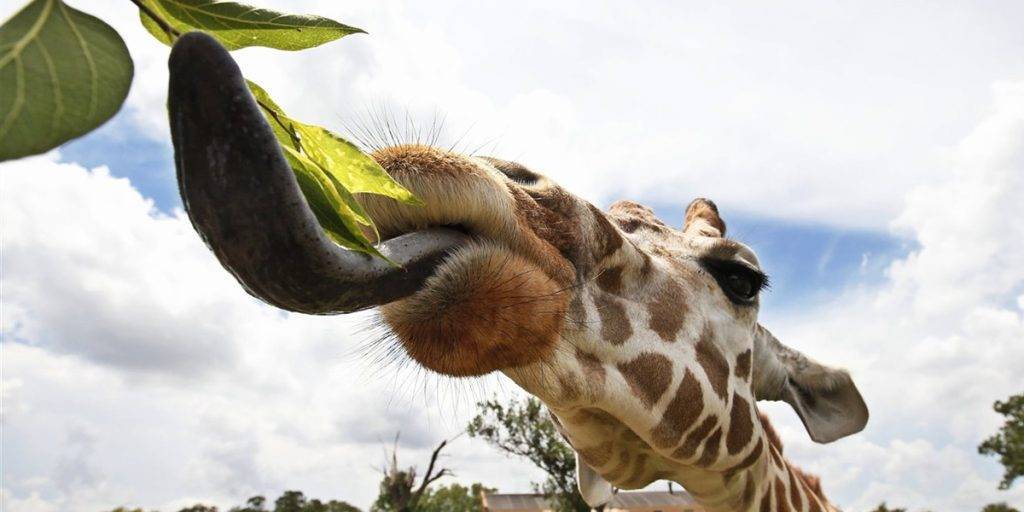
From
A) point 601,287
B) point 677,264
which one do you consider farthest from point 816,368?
point 601,287

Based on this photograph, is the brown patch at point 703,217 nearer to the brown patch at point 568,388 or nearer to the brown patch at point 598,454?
the brown patch at point 598,454

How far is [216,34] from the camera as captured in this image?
82 centimetres

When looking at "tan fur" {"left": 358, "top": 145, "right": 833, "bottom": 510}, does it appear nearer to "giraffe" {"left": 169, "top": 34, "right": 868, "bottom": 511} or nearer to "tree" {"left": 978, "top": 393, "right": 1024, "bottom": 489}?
"giraffe" {"left": 169, "top": 34, "right": 868, "bottom": 511}

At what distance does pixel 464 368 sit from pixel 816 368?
9.85 feet

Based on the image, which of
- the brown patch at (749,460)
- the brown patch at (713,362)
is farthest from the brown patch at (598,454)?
the brown patch at (749,460)

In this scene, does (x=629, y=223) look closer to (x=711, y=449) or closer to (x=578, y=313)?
(x=711, y=449)

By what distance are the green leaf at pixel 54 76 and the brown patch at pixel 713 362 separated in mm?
2439

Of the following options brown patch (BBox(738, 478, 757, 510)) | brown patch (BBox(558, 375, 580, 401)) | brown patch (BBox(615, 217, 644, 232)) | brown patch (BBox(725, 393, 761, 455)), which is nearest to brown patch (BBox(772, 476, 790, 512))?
brown patch (BBox(738, 478, 757, 510))

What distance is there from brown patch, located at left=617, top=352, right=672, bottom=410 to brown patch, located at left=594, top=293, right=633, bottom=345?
0.10 meters

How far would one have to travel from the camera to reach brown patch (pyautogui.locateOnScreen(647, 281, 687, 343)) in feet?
8.31

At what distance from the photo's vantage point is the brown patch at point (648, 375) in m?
2.34

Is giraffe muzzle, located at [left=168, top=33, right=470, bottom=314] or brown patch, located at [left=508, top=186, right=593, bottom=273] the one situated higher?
brown patch, located at [left=508, top=186, right=593, bottom=273]

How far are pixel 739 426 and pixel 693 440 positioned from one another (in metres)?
0.42

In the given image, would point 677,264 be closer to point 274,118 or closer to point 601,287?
point 601,287
